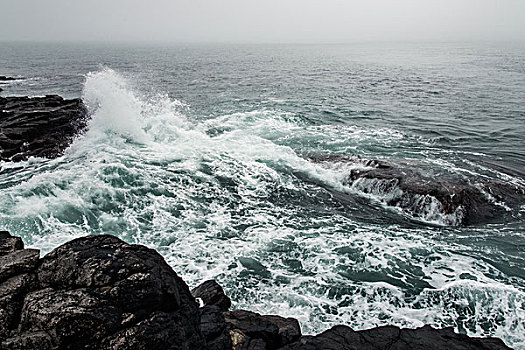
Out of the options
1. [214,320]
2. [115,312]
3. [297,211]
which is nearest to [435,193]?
[297,211]

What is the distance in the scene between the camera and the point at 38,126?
2092cm

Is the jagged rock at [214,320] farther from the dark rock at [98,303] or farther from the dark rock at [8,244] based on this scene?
the dark rock at [8,244]

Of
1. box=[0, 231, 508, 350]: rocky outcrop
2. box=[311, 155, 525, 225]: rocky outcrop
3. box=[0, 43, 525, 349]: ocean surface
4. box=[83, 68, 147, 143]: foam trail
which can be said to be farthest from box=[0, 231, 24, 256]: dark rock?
box=[83, 68, 147, 143]: foam trail

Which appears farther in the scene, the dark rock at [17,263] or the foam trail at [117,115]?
A: the foam trail at [117,115]

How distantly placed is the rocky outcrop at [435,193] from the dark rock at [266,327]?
26.4ft

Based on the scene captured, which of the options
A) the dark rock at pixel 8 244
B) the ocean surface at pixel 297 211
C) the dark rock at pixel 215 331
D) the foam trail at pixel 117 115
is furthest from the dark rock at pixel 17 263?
the foam trail at pixel 117 115

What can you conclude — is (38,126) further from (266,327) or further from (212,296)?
(266,327)

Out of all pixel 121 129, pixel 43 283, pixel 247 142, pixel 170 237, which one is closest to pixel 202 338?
pixel 43 283

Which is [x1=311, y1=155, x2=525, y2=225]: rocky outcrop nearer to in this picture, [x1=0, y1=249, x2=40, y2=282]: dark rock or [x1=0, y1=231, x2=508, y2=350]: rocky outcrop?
[x1=0, y1=231, x2=508, y2=350]: rocky outcrop

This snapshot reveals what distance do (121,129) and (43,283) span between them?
1753cm

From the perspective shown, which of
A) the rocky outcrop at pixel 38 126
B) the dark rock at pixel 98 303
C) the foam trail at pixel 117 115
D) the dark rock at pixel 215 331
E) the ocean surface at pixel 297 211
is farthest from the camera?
the foam trail at pixel 117 115

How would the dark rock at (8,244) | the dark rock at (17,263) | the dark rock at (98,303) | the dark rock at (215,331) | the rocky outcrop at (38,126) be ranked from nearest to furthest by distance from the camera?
the dark rock at (98,303) < the dark rock at (17,263) < the dark rock at (215,331) < the dark rock at (8,244) < the rocky outcrop at (38,126)

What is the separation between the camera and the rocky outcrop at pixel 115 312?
4293 mm

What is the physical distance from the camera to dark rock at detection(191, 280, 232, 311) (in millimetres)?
7551
